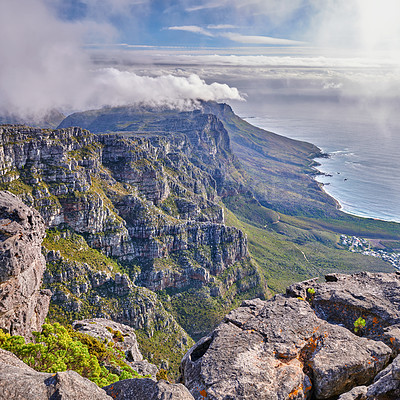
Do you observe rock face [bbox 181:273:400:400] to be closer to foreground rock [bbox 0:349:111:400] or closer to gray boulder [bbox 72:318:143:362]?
foreground rock [bbox 0:349:111:400]

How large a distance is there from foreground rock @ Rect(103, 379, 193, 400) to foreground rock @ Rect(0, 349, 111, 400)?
2124mm

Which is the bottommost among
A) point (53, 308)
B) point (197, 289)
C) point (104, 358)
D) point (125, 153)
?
point (197, 289)

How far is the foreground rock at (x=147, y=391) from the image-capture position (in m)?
21.0

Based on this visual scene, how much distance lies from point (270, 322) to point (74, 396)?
689 inches

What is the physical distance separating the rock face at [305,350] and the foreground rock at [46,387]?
7852 mm

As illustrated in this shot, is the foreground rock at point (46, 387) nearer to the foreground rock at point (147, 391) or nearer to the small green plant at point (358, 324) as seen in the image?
the foreground rock at point (147, 391)

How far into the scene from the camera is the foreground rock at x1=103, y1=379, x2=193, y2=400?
21016mm

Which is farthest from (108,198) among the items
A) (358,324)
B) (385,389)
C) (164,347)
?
(385,389)

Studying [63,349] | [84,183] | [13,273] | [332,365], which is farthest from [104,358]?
[84,183]

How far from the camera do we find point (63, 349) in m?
39.0

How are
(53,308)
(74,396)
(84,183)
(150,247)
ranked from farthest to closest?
(150,247) < (84,183) < (53,308) < (74,396)

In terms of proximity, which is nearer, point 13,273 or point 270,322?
point 270,322

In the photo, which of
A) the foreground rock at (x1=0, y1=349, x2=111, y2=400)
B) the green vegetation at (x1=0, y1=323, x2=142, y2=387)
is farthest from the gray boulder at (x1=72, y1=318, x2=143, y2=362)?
the foreground rock at (x1=0, y1=349, x2=111, y2=400)

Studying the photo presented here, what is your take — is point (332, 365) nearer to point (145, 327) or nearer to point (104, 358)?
point (104, 358)
